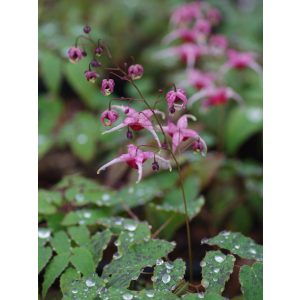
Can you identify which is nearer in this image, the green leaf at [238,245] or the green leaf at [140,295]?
the green leaf at [140,295]

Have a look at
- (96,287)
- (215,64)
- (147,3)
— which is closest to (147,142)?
(215,64)

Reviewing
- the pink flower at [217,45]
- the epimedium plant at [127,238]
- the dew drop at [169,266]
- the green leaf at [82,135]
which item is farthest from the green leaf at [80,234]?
the pink flower at [217,45]

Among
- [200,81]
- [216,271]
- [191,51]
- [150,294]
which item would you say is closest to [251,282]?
[216,271]

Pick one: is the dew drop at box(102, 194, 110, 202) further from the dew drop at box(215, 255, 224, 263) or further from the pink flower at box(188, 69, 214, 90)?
the pink flower at box(188, 69, 214, 90)

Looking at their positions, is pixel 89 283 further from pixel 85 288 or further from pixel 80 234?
pixel 80 234

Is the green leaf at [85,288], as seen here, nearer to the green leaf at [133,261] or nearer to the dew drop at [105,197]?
the green leaf at [133,261]

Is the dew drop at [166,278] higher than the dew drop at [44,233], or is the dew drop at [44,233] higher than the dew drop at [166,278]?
the dew drop at [166,278]

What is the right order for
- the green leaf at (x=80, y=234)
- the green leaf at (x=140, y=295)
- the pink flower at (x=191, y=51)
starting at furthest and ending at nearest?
1. the pink flower at (x=191, y=51)
2. the green leaf at (x=80, y=234)
3. the green leaf at (x=140, y=295)
